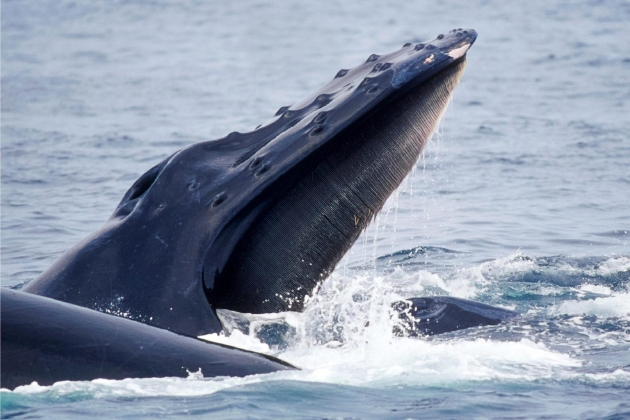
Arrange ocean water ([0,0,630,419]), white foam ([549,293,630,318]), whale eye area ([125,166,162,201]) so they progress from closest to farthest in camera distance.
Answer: ocean water ([0,0,630,419]) → whale eye area ([125,166,162,201]) → white foam ([549,293,630,318])

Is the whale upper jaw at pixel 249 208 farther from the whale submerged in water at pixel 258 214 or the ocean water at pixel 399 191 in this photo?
the ocean water at pixel 399 191

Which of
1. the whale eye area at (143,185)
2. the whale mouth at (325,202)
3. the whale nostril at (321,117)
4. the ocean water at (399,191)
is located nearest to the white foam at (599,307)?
the ocean water at (399,191)

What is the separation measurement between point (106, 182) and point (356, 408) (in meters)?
14.3

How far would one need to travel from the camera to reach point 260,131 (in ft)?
22.0

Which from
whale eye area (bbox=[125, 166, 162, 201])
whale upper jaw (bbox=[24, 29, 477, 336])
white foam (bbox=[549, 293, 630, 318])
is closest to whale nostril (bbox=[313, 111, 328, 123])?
whale upper jaw (bbox=[24, 29, 477, 336])

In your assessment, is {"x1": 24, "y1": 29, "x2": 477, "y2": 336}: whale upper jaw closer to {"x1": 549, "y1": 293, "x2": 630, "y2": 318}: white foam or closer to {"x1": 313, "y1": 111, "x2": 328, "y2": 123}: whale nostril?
{"x1": 313, "y1": 111, "x2": 328, "y2": 123}: whale nostril

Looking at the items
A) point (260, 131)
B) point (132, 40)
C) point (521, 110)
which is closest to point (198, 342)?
point (260, 131)

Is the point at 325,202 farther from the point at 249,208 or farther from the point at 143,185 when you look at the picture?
the point at 143,185

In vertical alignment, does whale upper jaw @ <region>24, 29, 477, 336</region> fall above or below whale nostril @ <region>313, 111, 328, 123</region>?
below

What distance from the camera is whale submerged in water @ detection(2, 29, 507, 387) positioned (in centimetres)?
610

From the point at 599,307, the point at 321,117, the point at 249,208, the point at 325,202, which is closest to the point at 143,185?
the point at 249,208

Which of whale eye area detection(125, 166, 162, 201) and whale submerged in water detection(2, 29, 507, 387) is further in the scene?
whale eye area detection(125, 166, 162, 201)

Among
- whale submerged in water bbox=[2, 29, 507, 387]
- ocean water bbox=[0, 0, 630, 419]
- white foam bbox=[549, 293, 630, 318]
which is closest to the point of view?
whale submerged in water bbox=[2, 29, 507, 387]

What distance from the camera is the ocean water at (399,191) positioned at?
6.20 m
